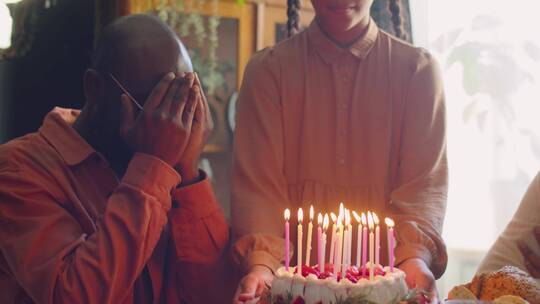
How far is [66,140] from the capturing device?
1735mm

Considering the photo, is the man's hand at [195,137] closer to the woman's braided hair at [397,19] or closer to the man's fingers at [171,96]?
the man's fingers at [171,96]

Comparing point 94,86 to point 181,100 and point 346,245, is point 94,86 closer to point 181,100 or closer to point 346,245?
point 181,100

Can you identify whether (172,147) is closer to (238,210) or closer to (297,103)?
(238,210)

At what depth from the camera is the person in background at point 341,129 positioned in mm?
1883

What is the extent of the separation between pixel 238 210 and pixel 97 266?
0.48m

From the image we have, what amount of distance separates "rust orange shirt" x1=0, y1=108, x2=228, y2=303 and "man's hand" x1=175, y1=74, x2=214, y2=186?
4 centimetres

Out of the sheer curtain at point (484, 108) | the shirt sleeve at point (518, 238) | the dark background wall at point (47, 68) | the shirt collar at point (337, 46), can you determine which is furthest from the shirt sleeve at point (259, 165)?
the dark background wall at point (47, 68)

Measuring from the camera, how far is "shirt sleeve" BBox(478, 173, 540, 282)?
2178 mm

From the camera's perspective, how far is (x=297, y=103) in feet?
6.52

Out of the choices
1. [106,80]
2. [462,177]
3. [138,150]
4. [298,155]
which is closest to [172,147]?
[138,150]

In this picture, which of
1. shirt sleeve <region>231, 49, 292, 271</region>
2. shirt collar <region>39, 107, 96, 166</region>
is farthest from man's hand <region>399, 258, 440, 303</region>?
shirt collar <region>39, 107, 96, 166</region>

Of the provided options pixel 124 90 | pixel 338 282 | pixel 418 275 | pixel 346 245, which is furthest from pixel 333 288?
pixel 124 90

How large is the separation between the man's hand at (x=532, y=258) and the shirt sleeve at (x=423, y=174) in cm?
44

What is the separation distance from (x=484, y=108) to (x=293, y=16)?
1252 mm
